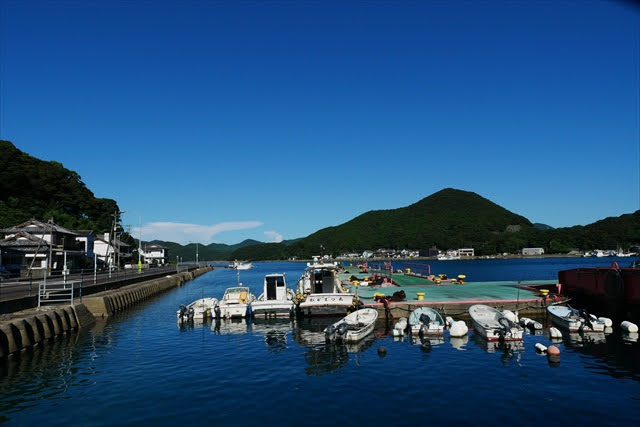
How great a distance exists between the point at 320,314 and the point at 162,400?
1825 cm

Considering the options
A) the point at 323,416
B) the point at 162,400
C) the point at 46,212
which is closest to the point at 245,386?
the point at 162,400

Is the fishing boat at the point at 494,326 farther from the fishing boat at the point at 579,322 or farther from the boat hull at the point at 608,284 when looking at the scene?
the boat hull at the point at 608,284

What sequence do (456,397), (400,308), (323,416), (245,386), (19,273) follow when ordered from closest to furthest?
(323,416) < (456,397) < (245,386) < (400,308) < (19,273)

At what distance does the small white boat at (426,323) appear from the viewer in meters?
26.1

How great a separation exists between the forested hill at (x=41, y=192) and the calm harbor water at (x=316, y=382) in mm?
80015

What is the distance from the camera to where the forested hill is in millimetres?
98938

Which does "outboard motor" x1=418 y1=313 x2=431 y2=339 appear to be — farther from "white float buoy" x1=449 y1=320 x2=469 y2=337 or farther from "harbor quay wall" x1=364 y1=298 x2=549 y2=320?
"harbor quay wall" x1=364 y1=298 x2=549 y2=320

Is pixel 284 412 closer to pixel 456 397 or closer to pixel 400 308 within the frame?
pixel 456 397

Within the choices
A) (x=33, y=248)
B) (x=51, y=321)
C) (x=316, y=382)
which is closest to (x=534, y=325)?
(x=316, y=382)

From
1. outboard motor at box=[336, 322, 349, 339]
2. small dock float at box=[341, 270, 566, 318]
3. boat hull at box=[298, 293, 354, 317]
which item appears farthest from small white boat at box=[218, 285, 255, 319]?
outboard motor at box=[336, 322, 349, 339]

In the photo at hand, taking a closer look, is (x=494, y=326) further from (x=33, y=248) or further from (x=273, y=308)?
(x=33, y=248)

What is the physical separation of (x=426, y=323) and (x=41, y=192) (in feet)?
388

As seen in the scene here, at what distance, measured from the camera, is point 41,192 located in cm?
11094

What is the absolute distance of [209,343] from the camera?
26766 millimetres
